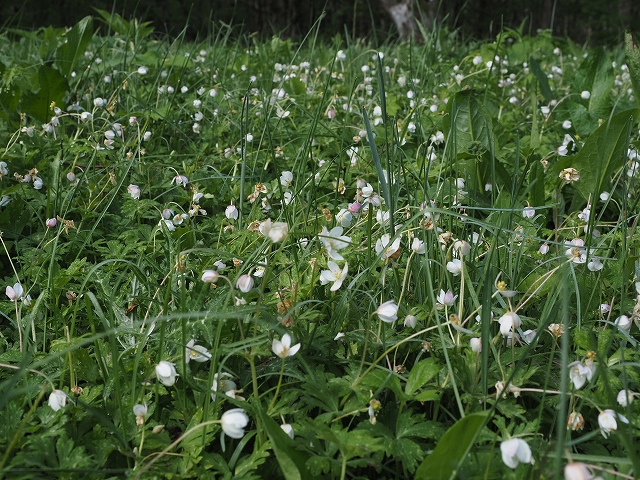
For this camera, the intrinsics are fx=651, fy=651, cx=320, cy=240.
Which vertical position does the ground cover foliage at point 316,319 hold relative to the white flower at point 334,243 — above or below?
below

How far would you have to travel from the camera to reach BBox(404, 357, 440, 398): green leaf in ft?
4.46

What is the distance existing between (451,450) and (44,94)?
8.91 ft

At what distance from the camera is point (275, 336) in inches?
58.1

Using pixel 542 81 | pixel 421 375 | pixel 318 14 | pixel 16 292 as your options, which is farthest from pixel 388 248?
pixel 318 14

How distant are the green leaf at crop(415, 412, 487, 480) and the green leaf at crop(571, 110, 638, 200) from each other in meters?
1.41

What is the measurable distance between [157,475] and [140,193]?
1396 mm

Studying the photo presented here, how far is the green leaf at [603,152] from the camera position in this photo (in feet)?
7.63

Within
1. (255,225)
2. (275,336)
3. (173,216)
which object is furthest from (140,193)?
(275,336)

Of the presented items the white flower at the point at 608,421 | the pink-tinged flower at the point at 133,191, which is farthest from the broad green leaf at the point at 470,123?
the white flower at the point at 608,421

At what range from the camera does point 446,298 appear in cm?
157

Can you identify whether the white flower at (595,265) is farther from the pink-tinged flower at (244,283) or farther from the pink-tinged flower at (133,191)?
the pink-tinged flower at (133,191)

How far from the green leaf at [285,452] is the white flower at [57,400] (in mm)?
391

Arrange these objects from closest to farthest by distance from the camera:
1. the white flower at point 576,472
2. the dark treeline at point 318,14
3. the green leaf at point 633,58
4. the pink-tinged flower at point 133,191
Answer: the white flower at point 576,472, the pink-tinged flower at point 133,191, the green leaf at point 633,58, the dark treeline at point 318,14

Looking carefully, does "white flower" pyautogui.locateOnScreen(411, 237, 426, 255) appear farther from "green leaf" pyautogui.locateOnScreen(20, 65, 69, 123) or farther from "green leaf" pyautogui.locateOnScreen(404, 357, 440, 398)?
"green leaf" pyautogui.locateOnScreen(20, 65, 69, 123)
